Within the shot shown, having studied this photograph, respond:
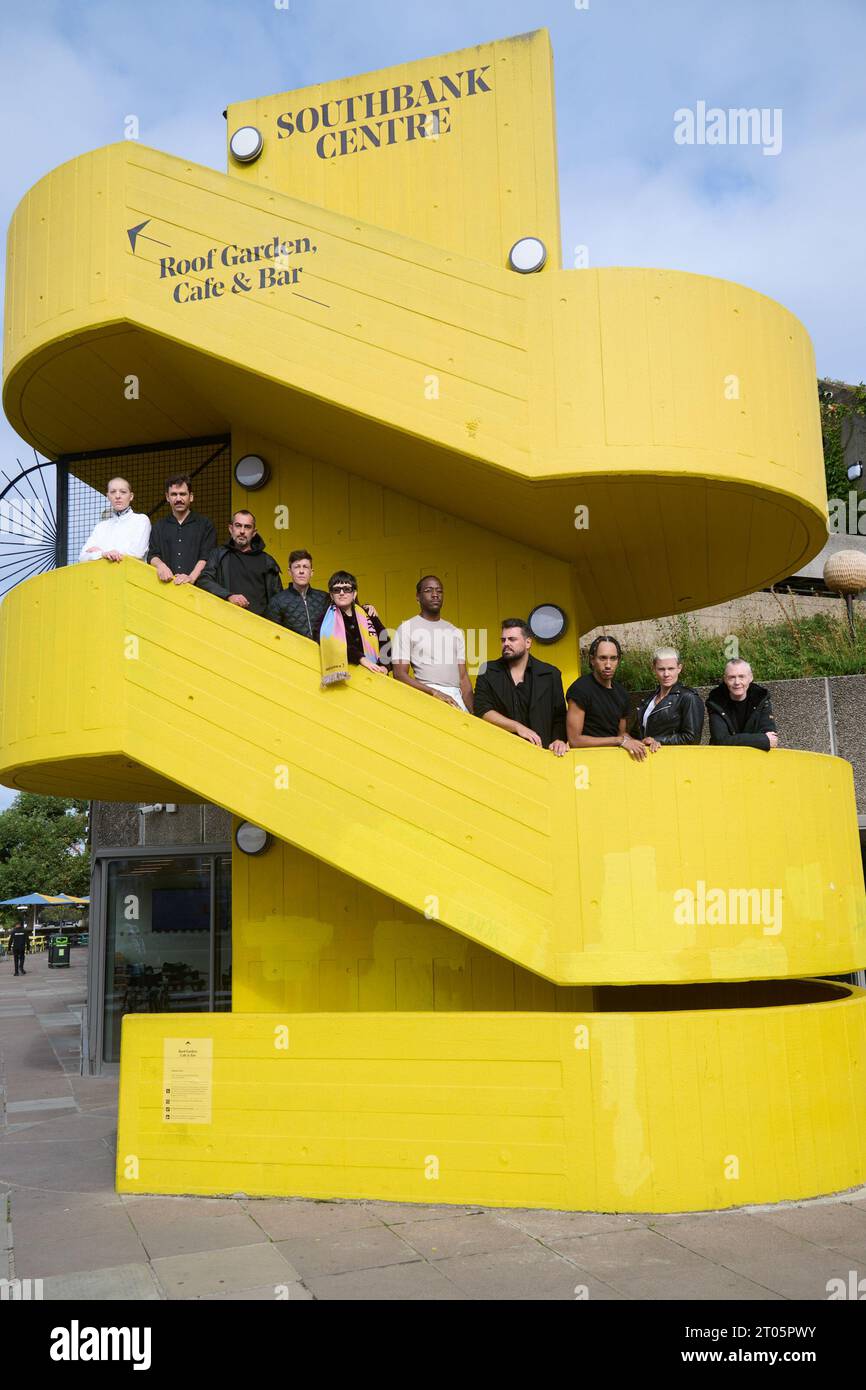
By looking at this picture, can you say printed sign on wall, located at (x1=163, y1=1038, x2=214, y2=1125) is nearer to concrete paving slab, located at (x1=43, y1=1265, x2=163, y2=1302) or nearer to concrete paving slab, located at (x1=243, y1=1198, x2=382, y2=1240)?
concrete paving slab, located at (x1=243, y1=1198, x2=382, y2=1240)

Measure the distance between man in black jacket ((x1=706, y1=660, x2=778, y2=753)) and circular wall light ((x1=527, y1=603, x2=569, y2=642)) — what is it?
5.20 ft

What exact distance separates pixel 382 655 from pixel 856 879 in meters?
4.03

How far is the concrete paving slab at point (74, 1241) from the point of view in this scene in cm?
658

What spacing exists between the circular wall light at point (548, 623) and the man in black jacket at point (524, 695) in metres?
1.50

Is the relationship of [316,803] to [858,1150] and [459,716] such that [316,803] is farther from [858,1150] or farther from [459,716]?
[858,1150]

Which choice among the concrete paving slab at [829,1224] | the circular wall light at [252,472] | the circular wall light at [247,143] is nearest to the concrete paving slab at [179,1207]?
the concrete paving slab at [829,1224]

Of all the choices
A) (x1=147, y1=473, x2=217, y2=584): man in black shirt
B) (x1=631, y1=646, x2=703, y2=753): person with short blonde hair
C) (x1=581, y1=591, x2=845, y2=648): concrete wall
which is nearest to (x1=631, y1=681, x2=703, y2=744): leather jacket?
(x1=631, y1=646, x2=703, y2=753): person with short blonde hair

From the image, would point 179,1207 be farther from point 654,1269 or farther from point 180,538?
point 180,538

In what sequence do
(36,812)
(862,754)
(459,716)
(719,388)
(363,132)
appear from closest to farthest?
(459,716) < (719,388) < (363,132) < (862,754) < (36,812)

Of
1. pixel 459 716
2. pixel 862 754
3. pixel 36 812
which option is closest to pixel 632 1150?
pixel 459 716

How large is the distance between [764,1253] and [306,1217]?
286 cm

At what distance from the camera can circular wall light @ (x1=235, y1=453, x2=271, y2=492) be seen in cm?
1061

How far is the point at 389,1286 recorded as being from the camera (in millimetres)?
5953

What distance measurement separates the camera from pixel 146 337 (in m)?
9.29
